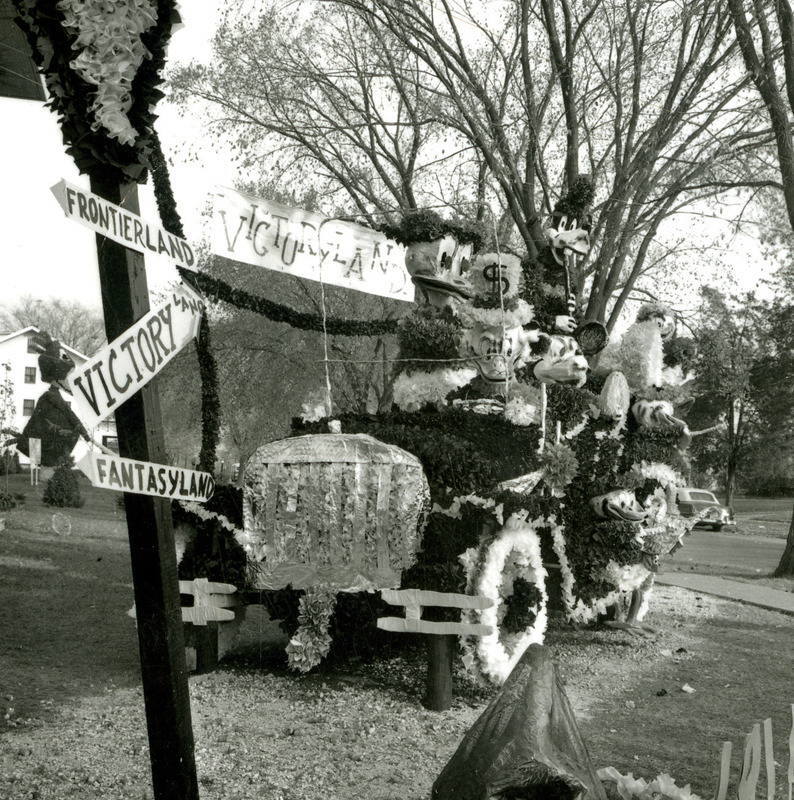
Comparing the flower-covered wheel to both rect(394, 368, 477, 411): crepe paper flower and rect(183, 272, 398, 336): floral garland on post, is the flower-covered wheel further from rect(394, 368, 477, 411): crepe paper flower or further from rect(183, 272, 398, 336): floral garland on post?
rect(183, 272, 398, 336): floral garland on post

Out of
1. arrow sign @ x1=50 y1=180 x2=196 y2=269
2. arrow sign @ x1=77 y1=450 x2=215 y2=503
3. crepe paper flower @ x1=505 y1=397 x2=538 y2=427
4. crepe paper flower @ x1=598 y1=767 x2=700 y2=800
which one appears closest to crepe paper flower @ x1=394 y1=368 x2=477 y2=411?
crepe paper flower @ x1=505 y1=397 x2=538 y2=427

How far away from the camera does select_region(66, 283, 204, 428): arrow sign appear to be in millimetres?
2678

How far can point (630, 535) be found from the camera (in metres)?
7.68

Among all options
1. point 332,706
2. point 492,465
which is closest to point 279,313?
point 492,465

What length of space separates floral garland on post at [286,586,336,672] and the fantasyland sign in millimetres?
2465

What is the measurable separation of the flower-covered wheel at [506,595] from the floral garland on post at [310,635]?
108 cm

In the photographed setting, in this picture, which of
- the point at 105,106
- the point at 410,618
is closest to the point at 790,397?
the point at 410,618

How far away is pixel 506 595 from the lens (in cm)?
684

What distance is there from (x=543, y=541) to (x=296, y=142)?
1089 centimetres

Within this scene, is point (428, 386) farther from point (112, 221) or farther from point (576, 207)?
point (112, 221)

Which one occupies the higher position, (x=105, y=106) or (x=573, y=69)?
(x=573, y=69)

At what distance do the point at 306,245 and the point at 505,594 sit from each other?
311 cm

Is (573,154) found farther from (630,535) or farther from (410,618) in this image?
(410,618)

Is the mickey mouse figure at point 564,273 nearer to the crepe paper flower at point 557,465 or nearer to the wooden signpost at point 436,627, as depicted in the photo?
the crepe paper flower at point 557,465
